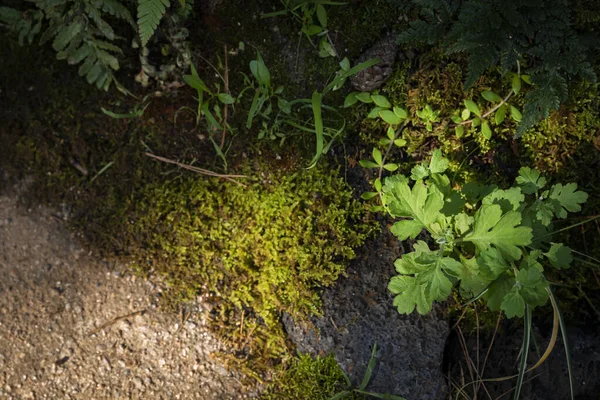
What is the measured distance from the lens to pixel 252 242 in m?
3.26

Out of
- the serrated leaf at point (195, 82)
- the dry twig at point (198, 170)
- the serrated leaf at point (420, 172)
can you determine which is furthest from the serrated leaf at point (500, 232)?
the serrated leaf at point (195, 82)

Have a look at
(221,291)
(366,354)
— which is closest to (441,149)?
(366,354)

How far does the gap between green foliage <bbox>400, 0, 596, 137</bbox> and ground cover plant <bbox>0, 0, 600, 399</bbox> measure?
10cm

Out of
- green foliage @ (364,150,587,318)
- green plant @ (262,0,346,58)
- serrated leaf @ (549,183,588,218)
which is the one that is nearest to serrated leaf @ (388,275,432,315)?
green foliage @ (364,150,587,318)

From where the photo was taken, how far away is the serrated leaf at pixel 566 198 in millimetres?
2766

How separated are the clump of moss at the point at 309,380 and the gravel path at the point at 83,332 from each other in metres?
0.19

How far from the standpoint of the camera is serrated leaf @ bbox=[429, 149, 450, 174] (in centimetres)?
292

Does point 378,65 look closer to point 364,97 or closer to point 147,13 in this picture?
point 364,97

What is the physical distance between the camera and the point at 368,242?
10.6 feet

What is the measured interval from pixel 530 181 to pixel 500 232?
48 cm

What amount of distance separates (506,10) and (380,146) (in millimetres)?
1005

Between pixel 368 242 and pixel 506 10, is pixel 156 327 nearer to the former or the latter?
pixel 368 242

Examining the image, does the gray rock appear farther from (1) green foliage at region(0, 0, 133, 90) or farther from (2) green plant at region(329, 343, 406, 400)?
(2) green plant at region(329, 343, 406, 400)

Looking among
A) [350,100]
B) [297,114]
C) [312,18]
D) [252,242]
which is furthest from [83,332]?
[312,18]
